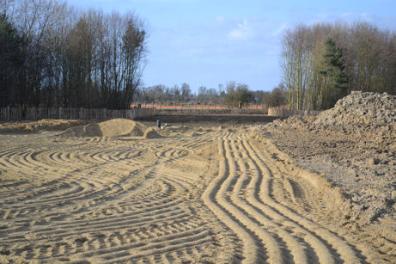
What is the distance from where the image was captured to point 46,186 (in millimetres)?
10086

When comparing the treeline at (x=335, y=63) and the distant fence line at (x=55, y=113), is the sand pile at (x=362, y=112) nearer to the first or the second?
the distant fence line at (x=55, y=113)

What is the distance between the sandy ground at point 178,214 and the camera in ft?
17.6

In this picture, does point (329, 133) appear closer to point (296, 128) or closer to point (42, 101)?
point (296, 128)

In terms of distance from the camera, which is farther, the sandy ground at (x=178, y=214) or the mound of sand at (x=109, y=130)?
the mound of sand at (x=109, y=130)

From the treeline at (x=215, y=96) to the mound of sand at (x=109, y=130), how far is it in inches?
1588

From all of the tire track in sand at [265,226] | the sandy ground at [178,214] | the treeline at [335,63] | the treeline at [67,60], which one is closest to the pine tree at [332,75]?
the treeline at [335,63]

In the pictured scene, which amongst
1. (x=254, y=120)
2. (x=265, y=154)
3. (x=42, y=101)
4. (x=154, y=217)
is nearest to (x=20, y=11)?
(x=42, y=101)

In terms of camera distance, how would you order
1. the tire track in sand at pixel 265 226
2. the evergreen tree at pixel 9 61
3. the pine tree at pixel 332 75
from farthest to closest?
the pine tree at pixel 332 75 < the evergreen tree at pixel 9 61 < the tire track in sand at pixel 265 226

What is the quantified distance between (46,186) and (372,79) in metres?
53.1

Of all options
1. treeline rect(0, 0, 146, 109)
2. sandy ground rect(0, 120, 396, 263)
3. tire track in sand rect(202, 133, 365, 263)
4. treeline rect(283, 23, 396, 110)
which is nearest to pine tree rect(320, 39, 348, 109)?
treeline rect(283, 23, 396, 110)

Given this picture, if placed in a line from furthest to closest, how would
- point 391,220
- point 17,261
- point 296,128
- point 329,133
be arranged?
point 296,128, point 329,133, point 391,220, point 17,261

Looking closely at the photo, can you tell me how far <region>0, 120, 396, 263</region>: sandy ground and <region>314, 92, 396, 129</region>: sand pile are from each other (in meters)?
7.46

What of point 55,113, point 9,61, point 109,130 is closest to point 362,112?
point 109,130

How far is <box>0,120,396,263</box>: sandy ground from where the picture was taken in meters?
5.36
